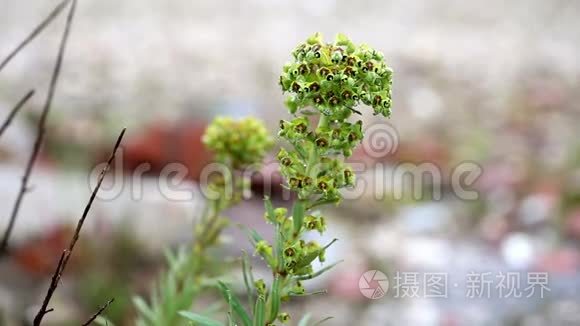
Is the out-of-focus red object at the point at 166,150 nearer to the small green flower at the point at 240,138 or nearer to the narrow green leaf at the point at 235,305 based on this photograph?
the small green flower at the point at 240,138

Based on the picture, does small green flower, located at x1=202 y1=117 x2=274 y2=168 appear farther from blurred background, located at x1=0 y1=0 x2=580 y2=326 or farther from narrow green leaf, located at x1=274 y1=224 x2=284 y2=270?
blurred background, located at x1=0 y1=0 x2=580 y2=326

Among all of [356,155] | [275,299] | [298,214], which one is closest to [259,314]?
[275,299]

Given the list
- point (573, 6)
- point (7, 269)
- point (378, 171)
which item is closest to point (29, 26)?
point (7, 269)

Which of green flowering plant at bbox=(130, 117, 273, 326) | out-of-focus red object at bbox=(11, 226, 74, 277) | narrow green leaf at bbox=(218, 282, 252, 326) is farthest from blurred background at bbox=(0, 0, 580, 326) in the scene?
narrow green leaf at bbox=(218, 282, 252, 326)

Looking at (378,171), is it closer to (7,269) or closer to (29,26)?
(7,269)

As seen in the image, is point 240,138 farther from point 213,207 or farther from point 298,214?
point 298,214
